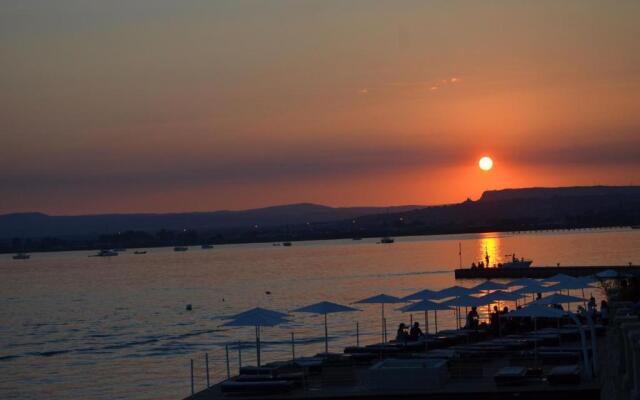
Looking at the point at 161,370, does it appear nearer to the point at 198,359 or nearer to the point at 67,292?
the point at 198,359

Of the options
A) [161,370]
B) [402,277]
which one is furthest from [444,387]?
[402,277]

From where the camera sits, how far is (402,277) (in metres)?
106

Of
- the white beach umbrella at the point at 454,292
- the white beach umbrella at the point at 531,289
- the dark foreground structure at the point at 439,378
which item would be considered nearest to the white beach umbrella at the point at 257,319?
the dark foreground structure at the point at 439,378

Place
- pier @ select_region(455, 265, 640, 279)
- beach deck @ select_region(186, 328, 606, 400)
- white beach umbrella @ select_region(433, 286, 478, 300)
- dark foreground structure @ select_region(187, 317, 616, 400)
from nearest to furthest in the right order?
beach deck @ select_region(186, 328, 606, 400), dark foreground structure @ select_region(187, 317, 616, 400), white beach umbrella @ select_region(433, 286, 478, 300), pier @ select_region(455, 265, 640, 279)

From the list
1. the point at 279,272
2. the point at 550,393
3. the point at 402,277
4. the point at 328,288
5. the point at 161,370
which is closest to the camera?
the point at 550,393

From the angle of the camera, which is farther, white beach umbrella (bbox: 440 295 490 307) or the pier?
the pier

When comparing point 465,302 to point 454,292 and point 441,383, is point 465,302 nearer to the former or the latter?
point 454,292

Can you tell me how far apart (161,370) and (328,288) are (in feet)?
182

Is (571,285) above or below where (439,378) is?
above

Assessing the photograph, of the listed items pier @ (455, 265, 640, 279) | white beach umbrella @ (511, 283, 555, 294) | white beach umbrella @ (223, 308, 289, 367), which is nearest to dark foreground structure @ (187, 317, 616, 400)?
white beach umbrella @ (223, 308, 289, 367)

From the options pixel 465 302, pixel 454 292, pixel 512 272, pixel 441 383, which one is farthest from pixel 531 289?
pixel 512 272

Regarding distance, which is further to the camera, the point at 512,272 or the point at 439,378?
the point at 512,272

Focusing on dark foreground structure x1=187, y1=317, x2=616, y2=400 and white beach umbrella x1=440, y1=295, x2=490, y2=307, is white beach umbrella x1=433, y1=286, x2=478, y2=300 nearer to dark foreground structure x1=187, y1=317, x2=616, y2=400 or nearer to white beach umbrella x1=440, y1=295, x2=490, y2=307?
white beach umbrella x1=440, y1=295, x2=490, y2=307

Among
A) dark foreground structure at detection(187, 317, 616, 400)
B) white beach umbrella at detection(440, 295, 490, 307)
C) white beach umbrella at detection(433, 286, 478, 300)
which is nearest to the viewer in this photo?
dark foreground structure at detection(187, 317, 616, 400)
